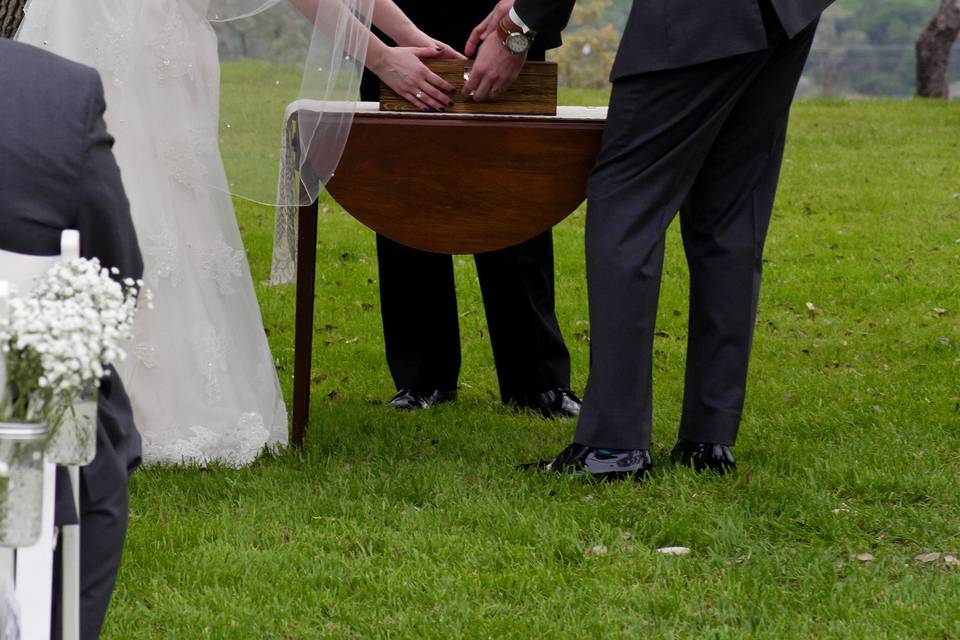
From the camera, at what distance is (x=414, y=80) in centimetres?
411

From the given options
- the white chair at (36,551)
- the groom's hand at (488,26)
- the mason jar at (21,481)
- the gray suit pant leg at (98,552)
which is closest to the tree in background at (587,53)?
the groom's hand at (488,26)

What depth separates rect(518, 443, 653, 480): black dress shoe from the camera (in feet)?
13.1

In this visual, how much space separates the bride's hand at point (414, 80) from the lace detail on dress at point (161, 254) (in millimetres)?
797

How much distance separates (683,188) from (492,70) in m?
0.65

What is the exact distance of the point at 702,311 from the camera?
4.14 metres

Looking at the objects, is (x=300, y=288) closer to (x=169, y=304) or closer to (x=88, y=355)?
(x=169, y=304)

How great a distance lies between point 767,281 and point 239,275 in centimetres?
402

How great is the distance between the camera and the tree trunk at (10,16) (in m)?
4.94

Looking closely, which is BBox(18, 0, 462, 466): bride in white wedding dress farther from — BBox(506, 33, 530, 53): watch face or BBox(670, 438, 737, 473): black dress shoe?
BBox(670, 438, 737, 473): black dress shoe

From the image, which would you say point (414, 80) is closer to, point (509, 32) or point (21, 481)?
point (509, 32)

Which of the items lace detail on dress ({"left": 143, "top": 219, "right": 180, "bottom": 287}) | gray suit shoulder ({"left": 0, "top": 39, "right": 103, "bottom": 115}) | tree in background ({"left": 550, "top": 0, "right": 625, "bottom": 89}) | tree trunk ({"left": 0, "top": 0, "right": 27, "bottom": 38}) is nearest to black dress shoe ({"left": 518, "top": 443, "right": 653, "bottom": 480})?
lace detail on dress ({"left": 143, "top": 219, "right": 180, "bottom": 287})

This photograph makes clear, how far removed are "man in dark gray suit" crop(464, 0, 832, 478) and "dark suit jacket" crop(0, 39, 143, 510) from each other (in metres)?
2.08

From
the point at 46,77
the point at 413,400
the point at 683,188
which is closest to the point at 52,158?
the point at 46,77

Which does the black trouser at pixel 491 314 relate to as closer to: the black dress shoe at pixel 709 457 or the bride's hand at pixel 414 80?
the bride's hand at pixel 414 80
